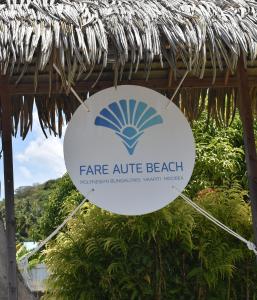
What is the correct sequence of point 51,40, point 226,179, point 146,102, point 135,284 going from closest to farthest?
point 51,40 < point 146,102 < point 135,284 < point 226,179

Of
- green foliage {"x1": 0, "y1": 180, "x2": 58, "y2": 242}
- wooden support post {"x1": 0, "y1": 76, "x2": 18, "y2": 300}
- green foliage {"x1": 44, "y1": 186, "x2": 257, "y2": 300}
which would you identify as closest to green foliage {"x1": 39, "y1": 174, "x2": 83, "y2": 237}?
green foliage {"x1": 44, "y1": 186, "x2": 257, "y2": 300}

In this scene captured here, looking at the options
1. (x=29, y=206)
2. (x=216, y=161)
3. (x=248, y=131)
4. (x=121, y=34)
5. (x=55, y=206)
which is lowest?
(x=29, y=206)

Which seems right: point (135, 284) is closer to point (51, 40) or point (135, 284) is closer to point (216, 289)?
point (216, 289)

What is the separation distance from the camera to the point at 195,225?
501cm

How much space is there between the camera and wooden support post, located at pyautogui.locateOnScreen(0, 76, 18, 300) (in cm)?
420

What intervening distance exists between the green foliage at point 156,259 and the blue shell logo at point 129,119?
811mm

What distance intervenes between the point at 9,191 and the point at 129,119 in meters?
0.98

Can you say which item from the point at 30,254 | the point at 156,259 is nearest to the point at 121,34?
the point at 30,254

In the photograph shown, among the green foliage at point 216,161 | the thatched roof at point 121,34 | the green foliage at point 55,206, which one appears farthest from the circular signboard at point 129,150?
the green foliage at point 55,206

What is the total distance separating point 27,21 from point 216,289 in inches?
99.1

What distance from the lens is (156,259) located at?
493 centimetres

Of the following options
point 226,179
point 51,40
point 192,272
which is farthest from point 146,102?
point 226,179

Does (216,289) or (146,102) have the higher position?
(146,102)

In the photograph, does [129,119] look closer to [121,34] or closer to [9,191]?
[121,34]
